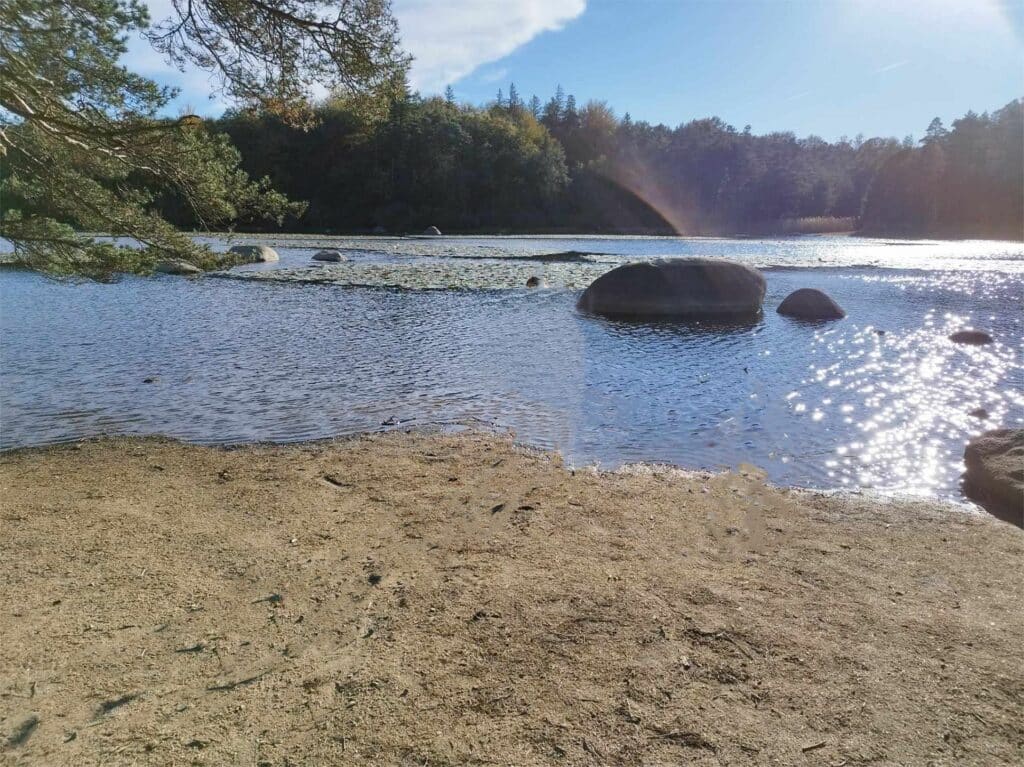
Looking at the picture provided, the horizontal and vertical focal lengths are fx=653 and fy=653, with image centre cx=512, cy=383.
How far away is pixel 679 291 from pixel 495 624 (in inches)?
469

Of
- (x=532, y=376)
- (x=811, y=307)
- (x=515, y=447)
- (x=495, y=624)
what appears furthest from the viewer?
(x=811, y=307)

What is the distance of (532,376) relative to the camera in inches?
330

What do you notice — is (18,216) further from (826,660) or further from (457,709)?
(826,660)

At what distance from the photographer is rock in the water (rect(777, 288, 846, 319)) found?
13719mm

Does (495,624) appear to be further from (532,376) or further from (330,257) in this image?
(330,257)

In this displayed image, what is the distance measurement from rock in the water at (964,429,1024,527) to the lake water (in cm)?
18

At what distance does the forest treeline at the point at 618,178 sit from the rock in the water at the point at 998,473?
51.1 metres

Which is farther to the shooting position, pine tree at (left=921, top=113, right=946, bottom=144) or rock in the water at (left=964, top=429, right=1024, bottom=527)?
pine tree at (left=921, top=113, right=946, bottom=144)

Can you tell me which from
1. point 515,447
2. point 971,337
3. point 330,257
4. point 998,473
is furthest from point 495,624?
point 330,257

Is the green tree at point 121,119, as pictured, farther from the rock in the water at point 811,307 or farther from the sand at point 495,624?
the rock in the water at point 811,307

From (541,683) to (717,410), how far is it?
4.99 m

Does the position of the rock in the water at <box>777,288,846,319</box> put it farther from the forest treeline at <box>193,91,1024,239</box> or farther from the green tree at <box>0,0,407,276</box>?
the forest treeline at <box>193,91,1024,239</box>

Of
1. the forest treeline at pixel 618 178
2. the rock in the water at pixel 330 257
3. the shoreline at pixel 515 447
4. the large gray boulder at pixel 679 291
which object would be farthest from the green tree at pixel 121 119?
the forest treeline at pixel 618 178

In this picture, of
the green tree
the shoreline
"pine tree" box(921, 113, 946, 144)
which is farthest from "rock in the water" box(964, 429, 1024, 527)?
"pine tree" box(921, 113, 946, 144)
